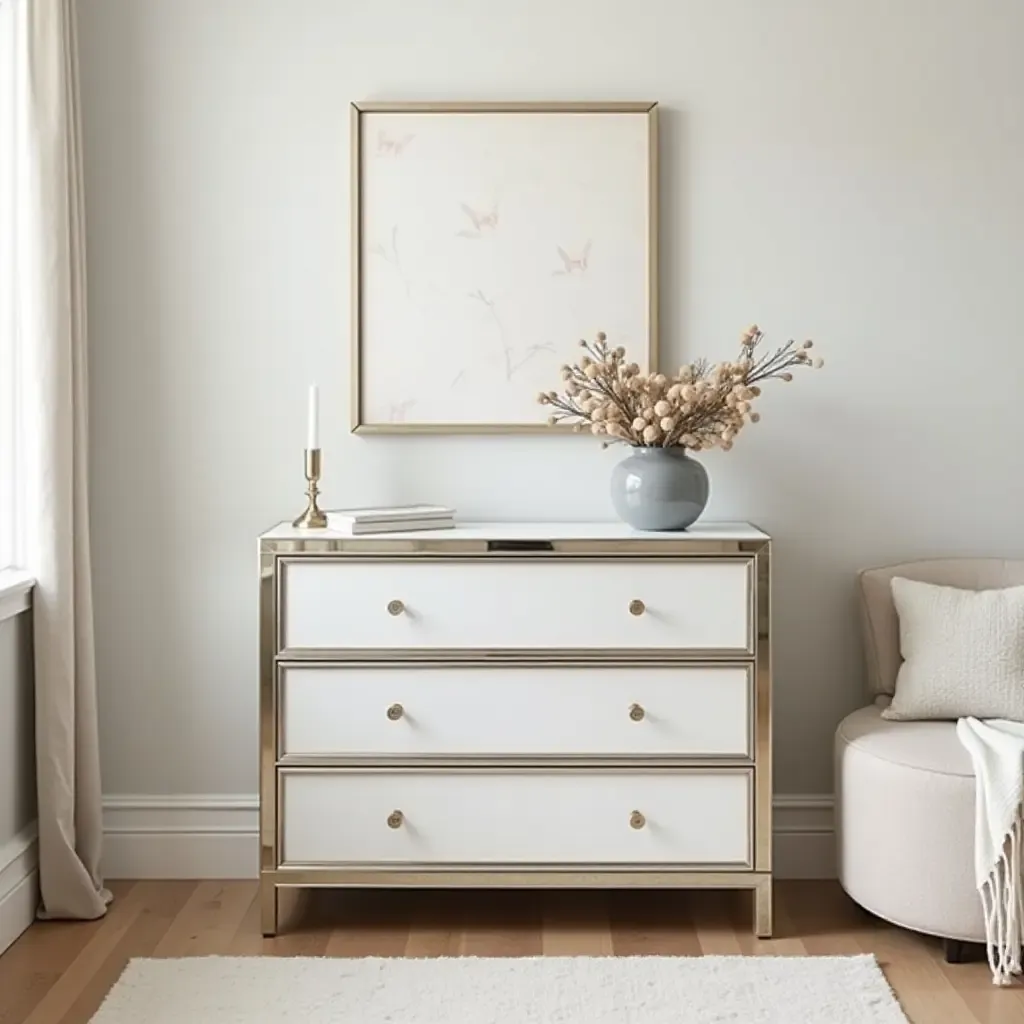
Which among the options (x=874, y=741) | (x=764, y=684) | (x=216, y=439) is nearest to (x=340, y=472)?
(x=216, y=439)

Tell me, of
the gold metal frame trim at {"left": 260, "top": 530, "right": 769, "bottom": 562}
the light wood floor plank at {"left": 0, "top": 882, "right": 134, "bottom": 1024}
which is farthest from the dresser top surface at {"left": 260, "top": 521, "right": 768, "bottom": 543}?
the light wood floor plank at {"left": 0, "top": 882, "right": 134, "bottom": 1024}

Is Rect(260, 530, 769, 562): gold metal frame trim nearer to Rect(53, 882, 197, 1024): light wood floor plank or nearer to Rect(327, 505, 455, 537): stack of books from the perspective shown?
Rect(327, 505, 455, 537): stack of books

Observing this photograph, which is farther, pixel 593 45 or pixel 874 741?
pixel 593 45

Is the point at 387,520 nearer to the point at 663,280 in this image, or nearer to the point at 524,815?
the point at 524,815

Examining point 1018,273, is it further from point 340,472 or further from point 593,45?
point 340,472

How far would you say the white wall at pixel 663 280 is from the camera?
3.37 meters

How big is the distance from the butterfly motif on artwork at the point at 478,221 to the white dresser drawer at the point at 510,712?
3.65 ft

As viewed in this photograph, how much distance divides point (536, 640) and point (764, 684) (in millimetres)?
518

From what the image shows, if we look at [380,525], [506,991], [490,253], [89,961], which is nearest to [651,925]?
[506,991]

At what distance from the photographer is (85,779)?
3.24 m

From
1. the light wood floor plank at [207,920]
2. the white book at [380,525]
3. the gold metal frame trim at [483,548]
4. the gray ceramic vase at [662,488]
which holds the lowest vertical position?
the light wood floor plank at [207,920]

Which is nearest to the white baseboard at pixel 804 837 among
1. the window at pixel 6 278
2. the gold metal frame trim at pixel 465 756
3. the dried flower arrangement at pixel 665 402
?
the gold metal frame trim at pixel 465 756

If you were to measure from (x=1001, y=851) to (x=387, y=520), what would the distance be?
149cm

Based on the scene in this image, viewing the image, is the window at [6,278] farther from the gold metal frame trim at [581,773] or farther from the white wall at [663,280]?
the gold metal frame trim at [581,773]
